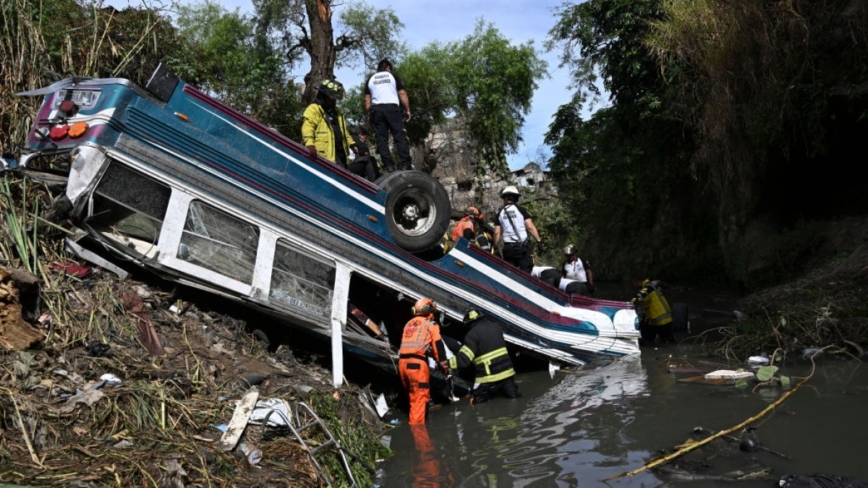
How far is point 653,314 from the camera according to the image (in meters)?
10.5

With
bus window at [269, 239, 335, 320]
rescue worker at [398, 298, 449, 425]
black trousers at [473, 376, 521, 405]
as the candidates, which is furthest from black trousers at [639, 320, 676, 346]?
bus window at [269, 239, 335, 320]

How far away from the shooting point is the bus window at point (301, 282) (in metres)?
6.52

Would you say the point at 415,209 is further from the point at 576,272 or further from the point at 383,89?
the point at 576,272

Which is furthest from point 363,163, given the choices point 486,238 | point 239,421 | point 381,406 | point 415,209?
point 239,421

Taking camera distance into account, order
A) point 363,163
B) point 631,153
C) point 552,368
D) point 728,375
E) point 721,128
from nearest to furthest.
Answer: point 728,375, point 363,163, point 552,368, point 721,128, point 631,153

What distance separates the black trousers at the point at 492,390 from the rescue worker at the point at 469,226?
66.6 inches

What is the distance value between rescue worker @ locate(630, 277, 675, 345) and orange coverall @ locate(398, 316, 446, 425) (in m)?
4.37

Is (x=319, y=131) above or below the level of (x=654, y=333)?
above

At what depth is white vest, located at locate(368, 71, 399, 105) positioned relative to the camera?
27.4 ft

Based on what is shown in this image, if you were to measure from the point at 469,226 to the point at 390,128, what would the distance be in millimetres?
1561

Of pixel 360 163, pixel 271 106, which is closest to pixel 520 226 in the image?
pixel 360 163

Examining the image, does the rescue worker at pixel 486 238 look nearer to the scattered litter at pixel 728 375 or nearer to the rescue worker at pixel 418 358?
the rescue worker at pixel 418 358

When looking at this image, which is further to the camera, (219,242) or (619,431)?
(219,242)

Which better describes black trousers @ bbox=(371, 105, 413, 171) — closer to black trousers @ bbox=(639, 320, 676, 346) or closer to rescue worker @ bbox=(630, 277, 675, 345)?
rescue worker @ bbox=(630, 277, 675, 345)
